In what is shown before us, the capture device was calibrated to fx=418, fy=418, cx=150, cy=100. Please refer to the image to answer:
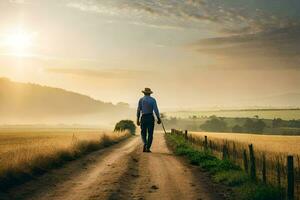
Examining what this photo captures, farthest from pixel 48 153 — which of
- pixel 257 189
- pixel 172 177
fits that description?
pixel 257 189

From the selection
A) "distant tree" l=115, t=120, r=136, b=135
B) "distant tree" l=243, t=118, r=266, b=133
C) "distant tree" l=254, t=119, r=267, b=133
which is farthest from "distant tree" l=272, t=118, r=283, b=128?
"distant tree" l=115, t=120, r=136, b=135

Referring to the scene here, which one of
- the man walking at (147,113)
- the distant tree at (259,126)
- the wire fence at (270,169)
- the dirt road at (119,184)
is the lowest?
the dirt road at (119,184)

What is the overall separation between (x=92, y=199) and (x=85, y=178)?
3.94m

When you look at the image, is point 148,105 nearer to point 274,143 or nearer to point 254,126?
point 274,143

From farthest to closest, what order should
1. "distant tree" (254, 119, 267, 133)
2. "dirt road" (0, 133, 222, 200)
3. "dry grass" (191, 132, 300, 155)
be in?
"distant tree" (254, 119, 267, 133), "dry grass" (191, 132, 300, 155), "dirt road" (0, 133, 222, 200)

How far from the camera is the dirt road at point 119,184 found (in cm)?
1129

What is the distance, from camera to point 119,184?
12789 millimetres

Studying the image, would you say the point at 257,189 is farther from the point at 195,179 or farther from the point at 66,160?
the point at 66,160

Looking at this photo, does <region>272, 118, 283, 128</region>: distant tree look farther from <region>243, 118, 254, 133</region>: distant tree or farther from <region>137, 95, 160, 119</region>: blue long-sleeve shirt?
<region>137, 95, 160, 119</region>: blue long-sleeve shirt

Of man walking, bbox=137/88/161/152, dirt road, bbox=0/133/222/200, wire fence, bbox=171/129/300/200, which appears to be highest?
man walking, bbox=137/88/161/152

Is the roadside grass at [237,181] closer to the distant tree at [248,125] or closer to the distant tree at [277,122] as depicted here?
the distant tree at [248,125]

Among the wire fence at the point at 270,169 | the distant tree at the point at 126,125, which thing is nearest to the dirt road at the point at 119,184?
the wire fence at the point at 270,169

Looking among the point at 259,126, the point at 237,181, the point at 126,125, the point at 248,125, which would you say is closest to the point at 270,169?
the point at 237,181

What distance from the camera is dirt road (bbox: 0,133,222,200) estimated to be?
11285mm
